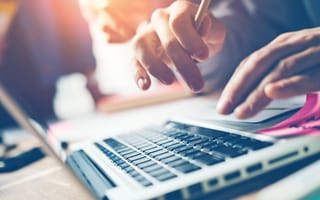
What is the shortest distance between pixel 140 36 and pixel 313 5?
0.57 ft

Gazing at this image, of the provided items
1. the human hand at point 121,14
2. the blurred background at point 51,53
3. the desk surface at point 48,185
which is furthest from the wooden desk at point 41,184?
the blurred background at point 51,53

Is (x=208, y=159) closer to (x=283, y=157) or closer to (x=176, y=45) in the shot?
(x=283, y=157)

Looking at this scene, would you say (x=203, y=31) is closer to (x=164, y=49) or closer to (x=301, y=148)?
(x=164, y=49)

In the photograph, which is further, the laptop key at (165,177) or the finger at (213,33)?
the finger at (213,33)

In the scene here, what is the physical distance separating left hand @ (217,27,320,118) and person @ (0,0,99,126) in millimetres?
791

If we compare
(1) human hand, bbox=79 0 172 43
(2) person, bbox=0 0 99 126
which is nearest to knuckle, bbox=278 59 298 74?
(1) human hand, bbox=79 0 172 43

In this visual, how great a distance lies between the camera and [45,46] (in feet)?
3.67

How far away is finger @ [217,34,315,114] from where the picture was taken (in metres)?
0.30

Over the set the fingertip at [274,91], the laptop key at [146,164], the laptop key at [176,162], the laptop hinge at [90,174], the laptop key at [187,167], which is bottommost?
the laptop hinge at [90,174]

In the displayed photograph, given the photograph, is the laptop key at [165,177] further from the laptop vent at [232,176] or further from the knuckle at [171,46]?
the knuckle at [171,46]

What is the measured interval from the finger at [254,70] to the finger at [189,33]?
0.05 metres

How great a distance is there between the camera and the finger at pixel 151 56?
39cm

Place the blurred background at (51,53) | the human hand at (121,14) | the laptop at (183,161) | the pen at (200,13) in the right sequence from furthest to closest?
the blurred background at (51,53)
the human hand at (121,14)
the pen at (200,13)
the laptop at (183,161)

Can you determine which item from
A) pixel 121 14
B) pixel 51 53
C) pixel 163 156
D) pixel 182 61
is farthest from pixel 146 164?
pixel 51 53
